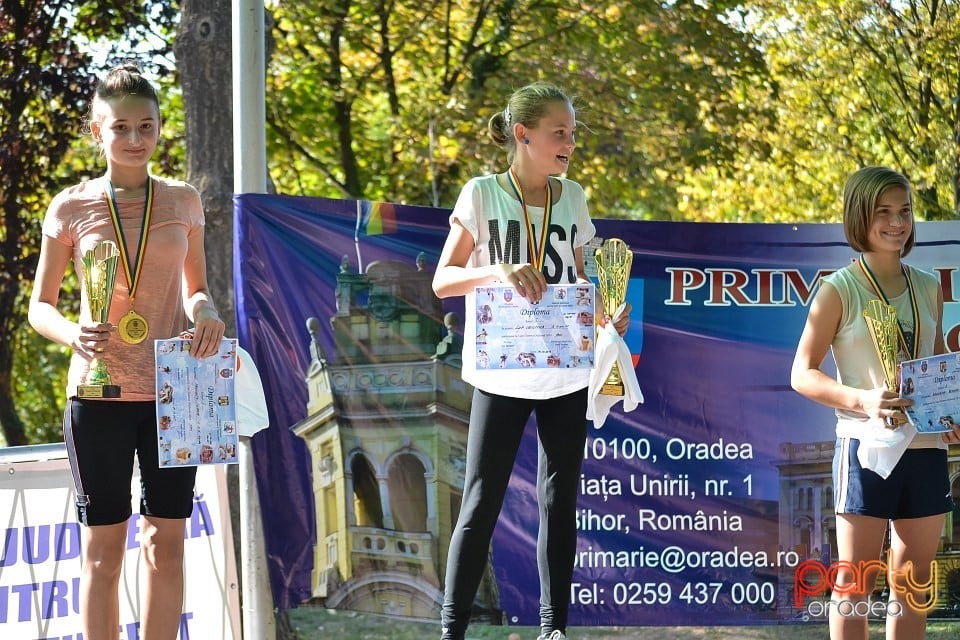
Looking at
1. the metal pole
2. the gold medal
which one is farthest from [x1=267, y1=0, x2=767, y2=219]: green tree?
the gold medal

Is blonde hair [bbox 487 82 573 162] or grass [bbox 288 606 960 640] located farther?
grass [bbox 288 606 960 640]

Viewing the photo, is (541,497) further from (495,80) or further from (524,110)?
(495,80)

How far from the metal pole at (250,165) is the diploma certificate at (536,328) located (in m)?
1.66

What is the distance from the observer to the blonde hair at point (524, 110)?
154 inches

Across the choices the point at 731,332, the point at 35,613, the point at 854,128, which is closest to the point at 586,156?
the point at 854,128

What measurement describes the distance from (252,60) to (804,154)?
36.6 feet

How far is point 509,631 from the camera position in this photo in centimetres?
514

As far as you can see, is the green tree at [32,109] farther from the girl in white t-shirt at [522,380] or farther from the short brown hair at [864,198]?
the short brown hair at [864,198]

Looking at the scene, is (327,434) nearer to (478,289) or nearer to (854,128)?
(478,289)

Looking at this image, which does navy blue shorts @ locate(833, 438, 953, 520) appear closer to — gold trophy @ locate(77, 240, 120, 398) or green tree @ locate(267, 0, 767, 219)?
gold trophy @ locate(77, 240, 120, 398)

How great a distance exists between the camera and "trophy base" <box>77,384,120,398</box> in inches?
139

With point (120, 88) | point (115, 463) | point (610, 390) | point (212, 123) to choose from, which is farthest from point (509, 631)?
point (212, 123)

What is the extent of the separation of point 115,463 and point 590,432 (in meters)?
2.30

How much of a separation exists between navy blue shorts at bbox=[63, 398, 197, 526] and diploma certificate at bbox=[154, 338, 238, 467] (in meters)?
0.08
